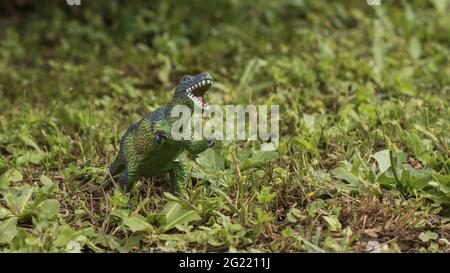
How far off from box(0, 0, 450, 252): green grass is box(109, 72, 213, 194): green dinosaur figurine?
8cm

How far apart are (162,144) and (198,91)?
0.83ft

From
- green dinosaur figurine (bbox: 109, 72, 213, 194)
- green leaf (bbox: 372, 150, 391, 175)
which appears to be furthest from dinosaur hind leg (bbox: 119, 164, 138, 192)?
green leaf (bbox: 372, 150, 391, 175)

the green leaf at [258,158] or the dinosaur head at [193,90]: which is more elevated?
the dinosaur head at [193,90]

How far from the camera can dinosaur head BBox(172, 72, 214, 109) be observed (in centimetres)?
306

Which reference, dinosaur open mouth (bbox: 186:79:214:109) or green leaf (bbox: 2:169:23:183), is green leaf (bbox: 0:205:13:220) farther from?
dinosaur open mouth (bbox: 186:79:214:109)

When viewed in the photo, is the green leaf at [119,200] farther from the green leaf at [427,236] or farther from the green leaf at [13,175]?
the green leaf at [427,236]

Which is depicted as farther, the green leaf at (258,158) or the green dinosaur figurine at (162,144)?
the green leaf at (258,158)

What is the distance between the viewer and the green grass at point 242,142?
9.95ft


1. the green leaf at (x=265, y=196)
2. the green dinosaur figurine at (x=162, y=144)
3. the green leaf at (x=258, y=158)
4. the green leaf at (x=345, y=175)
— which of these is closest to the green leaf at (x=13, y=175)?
the green dinosaur figurine at (x=162, y=144)

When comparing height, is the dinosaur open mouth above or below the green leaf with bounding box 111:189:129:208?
above

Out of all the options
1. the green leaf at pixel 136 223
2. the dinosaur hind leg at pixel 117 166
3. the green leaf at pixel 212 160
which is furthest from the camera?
the green leaf at pixel 212 160

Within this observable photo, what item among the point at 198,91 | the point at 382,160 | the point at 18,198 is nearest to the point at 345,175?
the point at 382,160

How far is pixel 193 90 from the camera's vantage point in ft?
10.1

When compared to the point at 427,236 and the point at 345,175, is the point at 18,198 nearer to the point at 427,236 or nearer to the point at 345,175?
the point at 345,175
